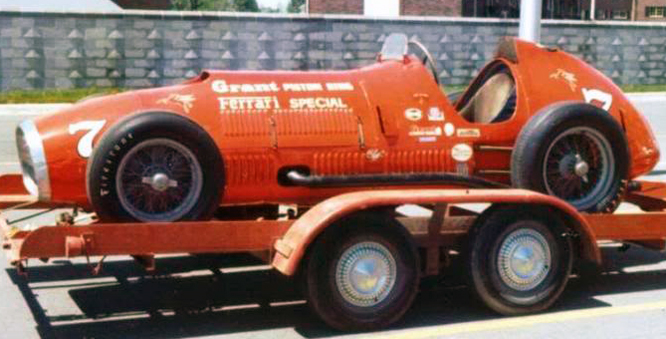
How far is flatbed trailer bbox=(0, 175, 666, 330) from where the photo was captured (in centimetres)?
534

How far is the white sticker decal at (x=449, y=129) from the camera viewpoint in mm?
6406

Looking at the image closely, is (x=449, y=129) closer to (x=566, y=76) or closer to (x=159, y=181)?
(x=566, y=76)

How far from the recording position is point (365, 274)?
5.62 meters

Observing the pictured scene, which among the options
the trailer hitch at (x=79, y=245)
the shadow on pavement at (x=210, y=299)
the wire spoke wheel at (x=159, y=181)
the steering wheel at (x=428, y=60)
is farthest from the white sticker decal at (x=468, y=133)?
the trailer hitch at (x=79, y=245)

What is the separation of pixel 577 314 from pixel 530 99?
5.00 ft

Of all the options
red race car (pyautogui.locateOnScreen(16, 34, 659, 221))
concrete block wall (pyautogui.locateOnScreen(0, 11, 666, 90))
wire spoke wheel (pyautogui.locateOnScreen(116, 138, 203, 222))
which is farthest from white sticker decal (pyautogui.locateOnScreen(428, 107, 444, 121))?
concrete block wall (pyautogui.locateOnScreen(0, 11, 666, 90))

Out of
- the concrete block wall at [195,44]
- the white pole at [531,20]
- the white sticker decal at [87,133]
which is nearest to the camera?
the white sticker decal at [87,133]

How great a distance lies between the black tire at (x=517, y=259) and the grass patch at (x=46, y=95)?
17.4m

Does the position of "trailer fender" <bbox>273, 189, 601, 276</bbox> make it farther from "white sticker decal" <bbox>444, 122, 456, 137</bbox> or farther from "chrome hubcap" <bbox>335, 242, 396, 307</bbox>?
"white sticker decal" <bbox>444, 122, 456, 137</bbox>

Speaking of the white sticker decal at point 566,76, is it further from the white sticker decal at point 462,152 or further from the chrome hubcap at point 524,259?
the chrome hubcap at point 524,259

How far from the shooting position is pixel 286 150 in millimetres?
6023

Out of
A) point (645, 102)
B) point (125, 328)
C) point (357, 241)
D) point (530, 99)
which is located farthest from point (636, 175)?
point (645, 102)

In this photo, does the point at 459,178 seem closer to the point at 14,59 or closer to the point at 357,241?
the point at 357,241

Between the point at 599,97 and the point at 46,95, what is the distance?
18447 millimetres
